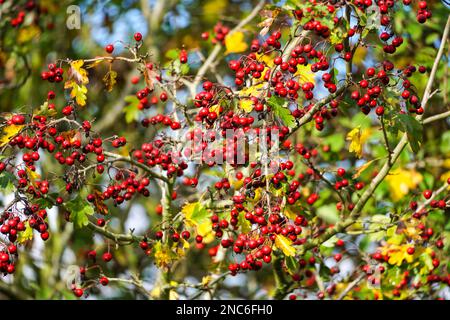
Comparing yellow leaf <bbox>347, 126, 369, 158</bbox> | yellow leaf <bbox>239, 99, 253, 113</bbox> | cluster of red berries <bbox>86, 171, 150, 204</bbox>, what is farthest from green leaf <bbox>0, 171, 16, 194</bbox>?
yellow leaf <bbox>347, 126, 369, 158</bbox>

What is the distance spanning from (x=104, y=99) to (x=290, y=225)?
5.35 metres

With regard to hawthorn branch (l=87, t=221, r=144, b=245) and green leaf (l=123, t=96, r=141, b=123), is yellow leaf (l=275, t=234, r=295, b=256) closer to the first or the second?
hawthorn branch (l=87, t=221, r=144, b=245)

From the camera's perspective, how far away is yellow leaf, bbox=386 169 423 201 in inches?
254

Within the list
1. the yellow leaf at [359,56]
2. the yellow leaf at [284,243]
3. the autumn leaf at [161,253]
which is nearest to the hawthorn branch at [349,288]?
the autumn leaf at [161,253]

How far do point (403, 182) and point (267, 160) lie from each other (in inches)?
111

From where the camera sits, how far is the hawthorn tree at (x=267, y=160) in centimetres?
423

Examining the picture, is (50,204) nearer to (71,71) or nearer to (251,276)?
(71,71)

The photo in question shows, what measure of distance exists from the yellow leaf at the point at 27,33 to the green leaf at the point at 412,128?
4.45 metres

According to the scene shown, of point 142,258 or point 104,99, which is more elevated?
point 104,99

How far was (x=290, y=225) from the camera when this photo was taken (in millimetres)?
4016

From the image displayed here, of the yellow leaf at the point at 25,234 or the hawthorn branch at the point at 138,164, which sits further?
the hawthorn branch at the point at 138,164

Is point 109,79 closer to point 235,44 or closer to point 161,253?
point 161,253

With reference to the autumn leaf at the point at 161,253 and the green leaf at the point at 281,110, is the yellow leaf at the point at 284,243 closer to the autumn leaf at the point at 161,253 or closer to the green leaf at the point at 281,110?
the green leaf at the point at 281,110
